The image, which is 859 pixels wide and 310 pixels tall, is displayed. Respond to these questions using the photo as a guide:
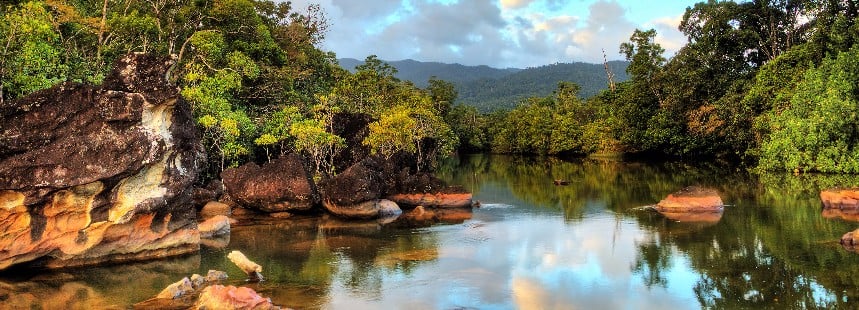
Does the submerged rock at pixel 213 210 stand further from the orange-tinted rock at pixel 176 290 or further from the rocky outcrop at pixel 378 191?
the orange-tinted rock at pixel 176 290

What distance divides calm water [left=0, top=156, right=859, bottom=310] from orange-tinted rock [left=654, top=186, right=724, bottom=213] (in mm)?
772

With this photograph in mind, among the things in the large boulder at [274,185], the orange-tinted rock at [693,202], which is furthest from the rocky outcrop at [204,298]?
the orange-tinted rock at [693,202]

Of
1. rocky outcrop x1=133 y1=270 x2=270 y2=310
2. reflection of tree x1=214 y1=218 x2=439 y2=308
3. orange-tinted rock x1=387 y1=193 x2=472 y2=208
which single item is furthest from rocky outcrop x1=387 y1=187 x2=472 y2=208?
rocky outcrop x1=133 y1=270 x2=270 y2=310

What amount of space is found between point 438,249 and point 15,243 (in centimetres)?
1211

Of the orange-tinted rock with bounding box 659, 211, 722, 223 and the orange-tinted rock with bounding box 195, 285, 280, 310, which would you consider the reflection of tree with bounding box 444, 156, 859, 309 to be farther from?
the orange-tinted rock with bounding box 195, 285, 280, 310

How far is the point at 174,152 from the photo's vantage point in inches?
761

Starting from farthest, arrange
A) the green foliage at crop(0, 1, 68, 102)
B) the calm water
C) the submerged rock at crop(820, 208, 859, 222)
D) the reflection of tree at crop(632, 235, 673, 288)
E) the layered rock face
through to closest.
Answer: the submerged rock at crop(820, 208, 859, 222), the green foliage at crop(0, 1, 68, 102), the layered rock face, the reflection of tree at crop(632, 235, 673, 288), the calm water

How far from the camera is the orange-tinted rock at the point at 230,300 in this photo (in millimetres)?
12359

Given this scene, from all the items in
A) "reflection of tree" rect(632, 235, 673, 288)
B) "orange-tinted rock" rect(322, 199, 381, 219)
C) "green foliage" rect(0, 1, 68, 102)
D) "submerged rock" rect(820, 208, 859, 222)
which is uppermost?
A: "green foliage" rect(0, 1, 68, 102)

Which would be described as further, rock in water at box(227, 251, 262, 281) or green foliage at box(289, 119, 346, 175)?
green foliage at box(289, 119, 346, 175)

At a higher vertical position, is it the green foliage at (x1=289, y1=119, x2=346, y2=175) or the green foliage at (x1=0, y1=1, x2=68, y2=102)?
the green foliage at (x1=0, y1=1, x2=68, y2=102)

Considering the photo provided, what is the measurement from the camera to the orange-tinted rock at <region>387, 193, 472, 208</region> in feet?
104

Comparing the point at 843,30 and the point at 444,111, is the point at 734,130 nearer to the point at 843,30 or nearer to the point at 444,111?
the point at 843,30

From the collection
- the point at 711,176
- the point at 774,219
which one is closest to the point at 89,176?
the point at 774,219
